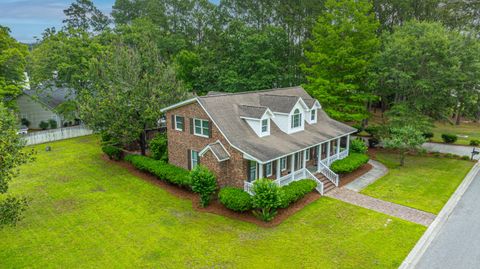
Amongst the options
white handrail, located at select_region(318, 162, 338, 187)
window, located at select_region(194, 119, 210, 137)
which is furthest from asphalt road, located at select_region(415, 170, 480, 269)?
window, located at select_region(194, 119, 210, 137)

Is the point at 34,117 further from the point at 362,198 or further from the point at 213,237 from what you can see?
the point at 362,198

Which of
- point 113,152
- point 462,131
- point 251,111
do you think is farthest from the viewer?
point 462,131

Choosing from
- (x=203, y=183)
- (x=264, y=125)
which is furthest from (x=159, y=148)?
(x=264, y=125)

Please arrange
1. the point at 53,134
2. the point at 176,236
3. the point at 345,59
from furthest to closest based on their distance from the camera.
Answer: the point at 53,134
the point at 345,59
the point at 176,236

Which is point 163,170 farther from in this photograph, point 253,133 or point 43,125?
point 43,125

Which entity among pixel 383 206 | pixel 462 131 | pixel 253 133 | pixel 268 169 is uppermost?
pixel 253 133

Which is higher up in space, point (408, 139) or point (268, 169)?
point (408, 139)
